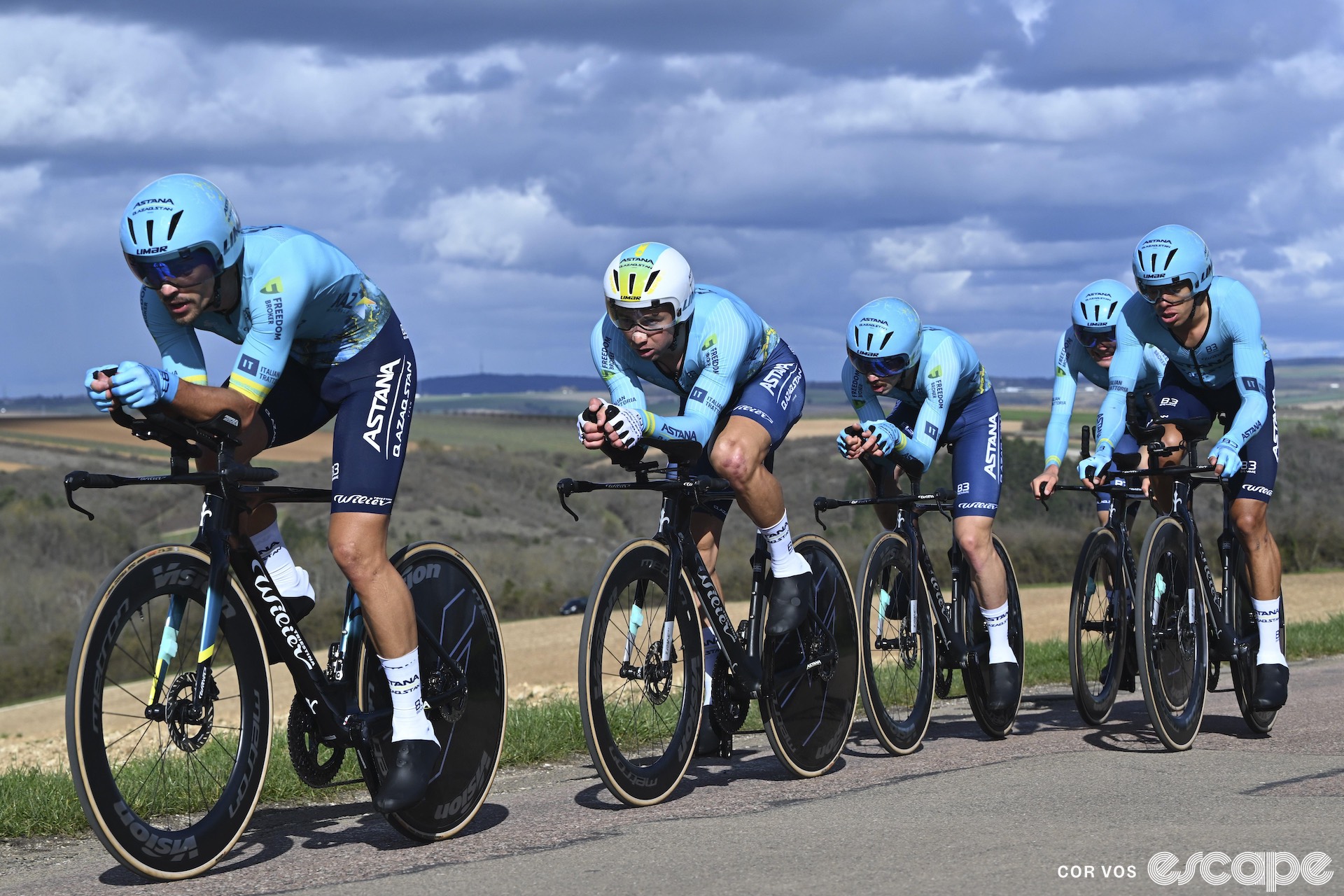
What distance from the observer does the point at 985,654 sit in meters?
8.02

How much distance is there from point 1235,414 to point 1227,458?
128 cm

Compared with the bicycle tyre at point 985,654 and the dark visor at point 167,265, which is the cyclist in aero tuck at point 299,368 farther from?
the bicycle tyre at point 985,654

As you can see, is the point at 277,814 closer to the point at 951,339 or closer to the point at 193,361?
the point at 193,361

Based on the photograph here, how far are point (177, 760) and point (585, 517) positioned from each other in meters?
47.2

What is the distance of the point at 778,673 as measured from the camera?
6531 mm

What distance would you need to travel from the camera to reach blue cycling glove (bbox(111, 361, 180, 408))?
14.3ft

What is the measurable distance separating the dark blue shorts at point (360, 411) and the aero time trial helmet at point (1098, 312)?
5.78 metres

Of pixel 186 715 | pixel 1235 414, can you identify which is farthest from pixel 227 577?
pixel 1235 414

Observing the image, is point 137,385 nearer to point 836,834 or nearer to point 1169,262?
point 836,834

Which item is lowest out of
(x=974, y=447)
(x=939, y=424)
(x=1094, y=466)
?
(x=1094, y=466)

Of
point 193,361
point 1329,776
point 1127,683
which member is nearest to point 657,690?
point 193,361

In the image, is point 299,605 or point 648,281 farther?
point 648,281

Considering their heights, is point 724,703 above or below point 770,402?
below

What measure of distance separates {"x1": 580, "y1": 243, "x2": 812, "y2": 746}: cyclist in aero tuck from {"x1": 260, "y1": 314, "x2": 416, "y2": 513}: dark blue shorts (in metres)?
0.67
